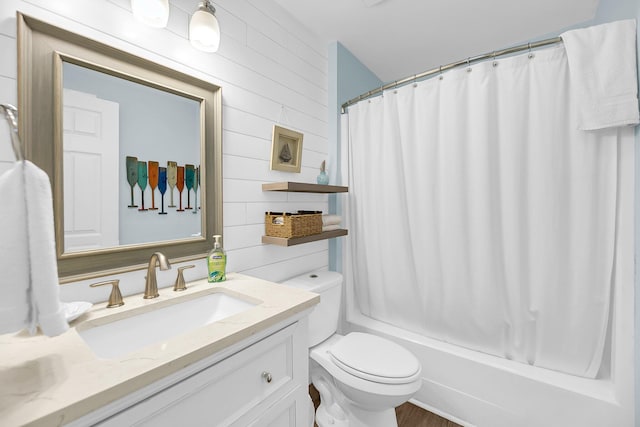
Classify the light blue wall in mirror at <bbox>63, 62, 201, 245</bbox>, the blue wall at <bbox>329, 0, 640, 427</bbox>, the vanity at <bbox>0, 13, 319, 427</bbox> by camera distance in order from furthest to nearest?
the blue wall at <bbox>329, 0, 640, 427</bbox> → the light blue wall in mirror at <bbox>63, 62, 201, 245</bbox> → the vanity at <bbox>0, 13, 319, 427</bbox>

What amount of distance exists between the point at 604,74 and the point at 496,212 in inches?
28.5

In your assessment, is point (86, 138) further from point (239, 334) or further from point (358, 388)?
point (358, 388)

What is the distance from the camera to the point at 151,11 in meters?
0.95

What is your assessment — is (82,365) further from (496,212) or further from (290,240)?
(496,212)

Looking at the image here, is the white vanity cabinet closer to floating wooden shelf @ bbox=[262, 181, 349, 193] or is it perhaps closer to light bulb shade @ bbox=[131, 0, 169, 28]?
floating wooden shelf @ bbox=[262, 181, 349, 193]

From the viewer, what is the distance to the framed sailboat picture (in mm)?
1583

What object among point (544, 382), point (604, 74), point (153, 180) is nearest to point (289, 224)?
point (153, 180)

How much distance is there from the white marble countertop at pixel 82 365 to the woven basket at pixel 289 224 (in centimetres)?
60

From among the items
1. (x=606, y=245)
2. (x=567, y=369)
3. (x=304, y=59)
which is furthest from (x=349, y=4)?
(x=567, y=369)

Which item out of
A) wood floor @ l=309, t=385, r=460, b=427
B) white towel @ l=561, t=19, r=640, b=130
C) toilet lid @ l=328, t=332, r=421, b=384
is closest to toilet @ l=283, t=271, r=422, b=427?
toilet lid @ l=328, t=332, r=421, b=384

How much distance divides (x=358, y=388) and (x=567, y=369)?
1.06 metres

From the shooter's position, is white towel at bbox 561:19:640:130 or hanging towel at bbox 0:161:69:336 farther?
white towel at bbox 561:19:640:130

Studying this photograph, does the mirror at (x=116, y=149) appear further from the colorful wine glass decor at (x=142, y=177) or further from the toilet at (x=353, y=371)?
the toilet at (x=353, y=371)

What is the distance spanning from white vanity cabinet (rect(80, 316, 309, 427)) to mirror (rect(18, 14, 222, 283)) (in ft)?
1.85
